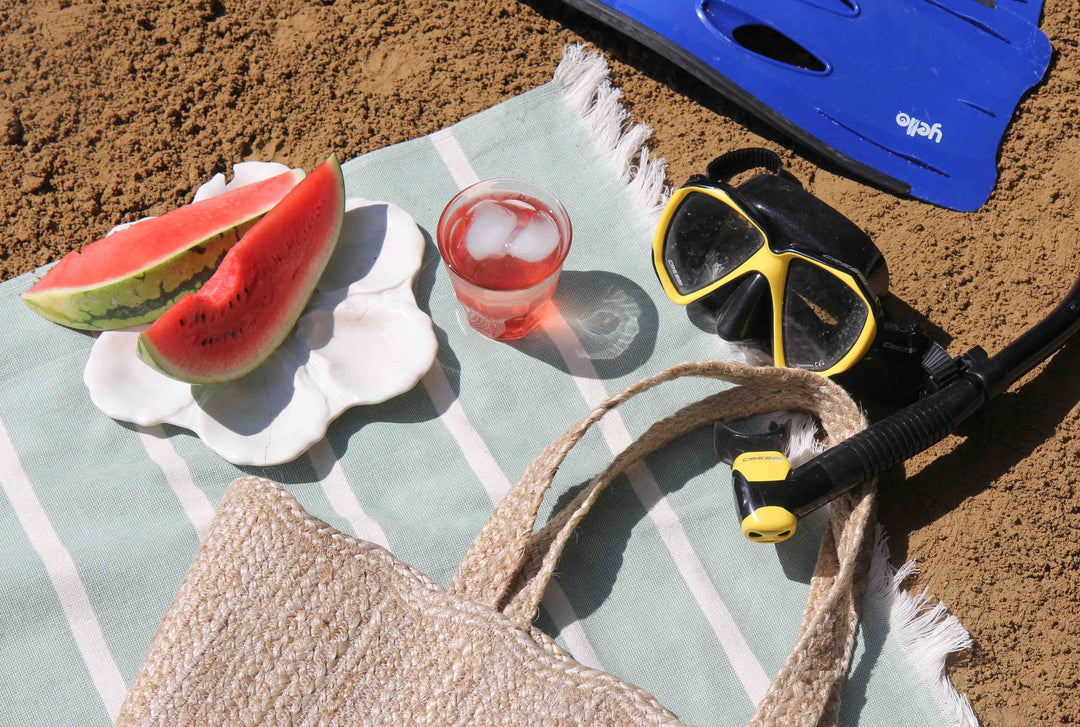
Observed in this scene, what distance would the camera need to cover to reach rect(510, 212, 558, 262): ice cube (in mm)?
1470

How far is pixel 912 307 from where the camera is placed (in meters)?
1.69

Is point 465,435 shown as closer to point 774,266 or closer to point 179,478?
point 179,478

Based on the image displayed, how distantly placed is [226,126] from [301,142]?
0.57 ft

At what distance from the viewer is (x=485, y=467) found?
1.51 metres

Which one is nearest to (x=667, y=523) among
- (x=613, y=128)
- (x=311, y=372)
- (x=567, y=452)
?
(x=567, y=452)

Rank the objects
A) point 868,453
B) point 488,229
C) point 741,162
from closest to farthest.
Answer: point 868,453 → point 488,229 → point 741,162

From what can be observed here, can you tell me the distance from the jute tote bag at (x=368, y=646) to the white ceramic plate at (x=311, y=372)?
0.58ft

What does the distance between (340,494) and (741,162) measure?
1036 millimetres

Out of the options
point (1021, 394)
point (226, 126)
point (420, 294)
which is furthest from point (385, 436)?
point (1021, 394)

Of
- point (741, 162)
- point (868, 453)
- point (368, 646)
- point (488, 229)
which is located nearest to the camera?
point (368, 646)

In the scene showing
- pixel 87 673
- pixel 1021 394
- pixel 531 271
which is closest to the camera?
pixel 87 673

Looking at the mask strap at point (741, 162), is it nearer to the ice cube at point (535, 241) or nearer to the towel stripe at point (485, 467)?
the ice cube at point (535, 241)

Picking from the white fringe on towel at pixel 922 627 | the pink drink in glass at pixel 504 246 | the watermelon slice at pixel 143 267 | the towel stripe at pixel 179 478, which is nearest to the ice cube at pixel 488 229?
the pink drink in glass at pixel 504 246

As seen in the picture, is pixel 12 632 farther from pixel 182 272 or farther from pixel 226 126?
→ pixel 226 126
